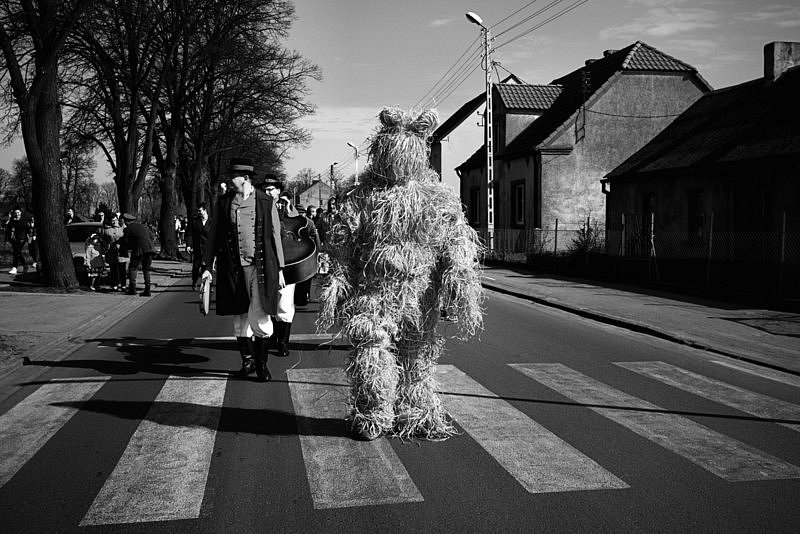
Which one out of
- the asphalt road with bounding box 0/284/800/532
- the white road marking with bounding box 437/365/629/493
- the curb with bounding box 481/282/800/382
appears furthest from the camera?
the curb with bounding box 481/282/800/382

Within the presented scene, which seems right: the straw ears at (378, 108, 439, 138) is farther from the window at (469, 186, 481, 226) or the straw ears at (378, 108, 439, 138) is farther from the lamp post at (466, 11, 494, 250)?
the window at (469, 186, 481, 226)

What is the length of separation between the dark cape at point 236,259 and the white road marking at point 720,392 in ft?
12.9

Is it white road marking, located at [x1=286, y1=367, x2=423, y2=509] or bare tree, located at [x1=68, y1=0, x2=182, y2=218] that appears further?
bare tree, located at [x1=68, y1=0, x2=182, y2=218]

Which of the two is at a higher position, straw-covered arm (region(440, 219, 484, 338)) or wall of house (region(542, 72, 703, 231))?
wall of house (region(542, 72, 703, 231))

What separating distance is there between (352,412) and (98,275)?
13.8m

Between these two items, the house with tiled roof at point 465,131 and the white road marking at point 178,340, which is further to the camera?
the house with tiled roof at point 465,131

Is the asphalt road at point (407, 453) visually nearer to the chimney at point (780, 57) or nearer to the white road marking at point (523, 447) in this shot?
the white road marking at point (523, 447)

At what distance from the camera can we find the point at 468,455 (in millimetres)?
5027

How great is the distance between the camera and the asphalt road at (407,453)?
403 centimetres

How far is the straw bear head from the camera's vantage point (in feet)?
16.3

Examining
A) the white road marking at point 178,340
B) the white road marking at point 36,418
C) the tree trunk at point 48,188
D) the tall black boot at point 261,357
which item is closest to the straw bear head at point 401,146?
the tall black boot at point 261,357

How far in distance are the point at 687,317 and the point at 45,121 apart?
13182 mm

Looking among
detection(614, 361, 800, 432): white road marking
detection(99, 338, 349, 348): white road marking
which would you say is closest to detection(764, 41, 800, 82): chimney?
detection(614, 361, 800, 432): white road marking

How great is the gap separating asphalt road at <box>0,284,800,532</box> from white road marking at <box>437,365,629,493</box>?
20 millimetres
